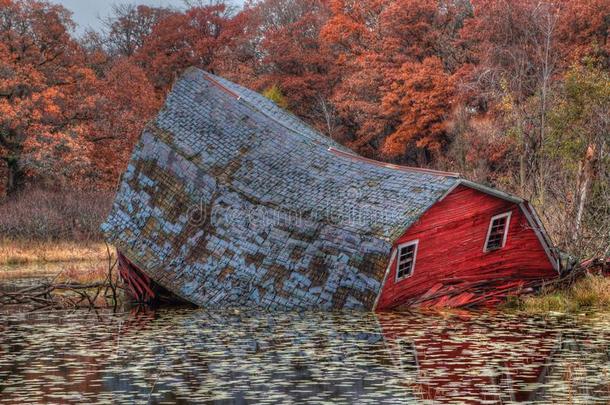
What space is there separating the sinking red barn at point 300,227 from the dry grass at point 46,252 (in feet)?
44.1

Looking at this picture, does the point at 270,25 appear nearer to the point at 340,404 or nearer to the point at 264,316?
the point at 264,316

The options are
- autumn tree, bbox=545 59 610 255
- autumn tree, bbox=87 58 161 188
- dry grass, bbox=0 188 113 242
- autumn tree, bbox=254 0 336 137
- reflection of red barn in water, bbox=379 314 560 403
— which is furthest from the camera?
autumn tree, bbox=254 0 336 137

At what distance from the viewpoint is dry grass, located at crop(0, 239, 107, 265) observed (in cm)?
4331

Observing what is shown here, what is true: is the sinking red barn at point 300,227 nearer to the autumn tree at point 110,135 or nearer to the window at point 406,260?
the window at point 406,260

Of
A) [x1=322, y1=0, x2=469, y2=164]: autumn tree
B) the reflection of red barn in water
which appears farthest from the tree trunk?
[x1=322, y1=0, x2=469, y2=164]: autumn tree

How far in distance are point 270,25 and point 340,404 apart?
2476 inches

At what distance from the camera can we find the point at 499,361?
17.2 m

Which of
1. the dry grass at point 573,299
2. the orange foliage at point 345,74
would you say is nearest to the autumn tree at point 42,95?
the orange foliage at point 345,74

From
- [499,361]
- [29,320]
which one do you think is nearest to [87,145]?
[29,320]

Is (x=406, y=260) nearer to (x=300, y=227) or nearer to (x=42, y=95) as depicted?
(x=300, y=227)

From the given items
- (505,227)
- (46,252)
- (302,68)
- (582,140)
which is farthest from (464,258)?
(302,68)

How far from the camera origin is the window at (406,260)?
25.2m

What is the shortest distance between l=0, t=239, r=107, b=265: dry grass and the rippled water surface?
18.5 m

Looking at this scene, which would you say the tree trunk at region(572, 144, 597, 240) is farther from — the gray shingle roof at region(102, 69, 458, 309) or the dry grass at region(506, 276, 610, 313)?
the gray shingle roof at region(102, 69, 458, 309)
